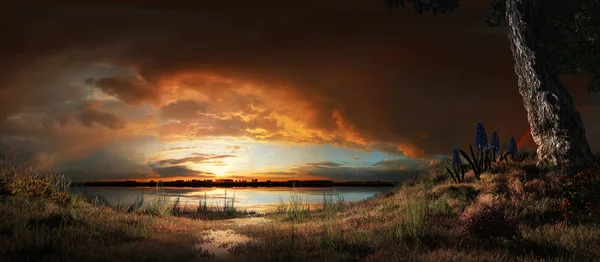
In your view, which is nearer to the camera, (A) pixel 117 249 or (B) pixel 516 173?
(A) pixel 117 249

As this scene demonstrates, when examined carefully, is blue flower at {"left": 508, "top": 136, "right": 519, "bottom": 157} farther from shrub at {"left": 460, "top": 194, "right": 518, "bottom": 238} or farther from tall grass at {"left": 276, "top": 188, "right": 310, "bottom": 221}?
shrub at {"left": 460, "top": 194, "right": 518, "bottom": 238}

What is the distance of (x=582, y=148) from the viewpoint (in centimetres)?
2209

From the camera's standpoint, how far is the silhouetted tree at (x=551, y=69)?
22078 mm

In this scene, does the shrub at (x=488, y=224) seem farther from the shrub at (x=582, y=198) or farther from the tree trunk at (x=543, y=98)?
the tree trunk at (x=543, y=98)

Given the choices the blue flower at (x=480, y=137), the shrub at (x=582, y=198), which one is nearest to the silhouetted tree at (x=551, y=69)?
the blue flower at (x=480, y=137)

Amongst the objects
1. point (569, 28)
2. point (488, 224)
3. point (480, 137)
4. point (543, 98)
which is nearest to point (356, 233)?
point (488, 224)

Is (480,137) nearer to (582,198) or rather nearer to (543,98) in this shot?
(543,98)

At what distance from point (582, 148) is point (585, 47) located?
5.32m

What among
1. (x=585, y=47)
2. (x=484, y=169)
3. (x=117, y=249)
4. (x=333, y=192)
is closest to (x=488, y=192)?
(x=484, y=169)

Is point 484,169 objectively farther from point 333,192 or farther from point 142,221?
point 142,221

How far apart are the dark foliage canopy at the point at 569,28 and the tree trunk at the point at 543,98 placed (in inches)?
54.1

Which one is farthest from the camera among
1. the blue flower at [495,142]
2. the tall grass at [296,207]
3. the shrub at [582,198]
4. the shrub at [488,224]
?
the blue flower at [495,142]

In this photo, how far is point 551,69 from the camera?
22875mm

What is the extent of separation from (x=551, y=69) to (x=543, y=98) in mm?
1557
